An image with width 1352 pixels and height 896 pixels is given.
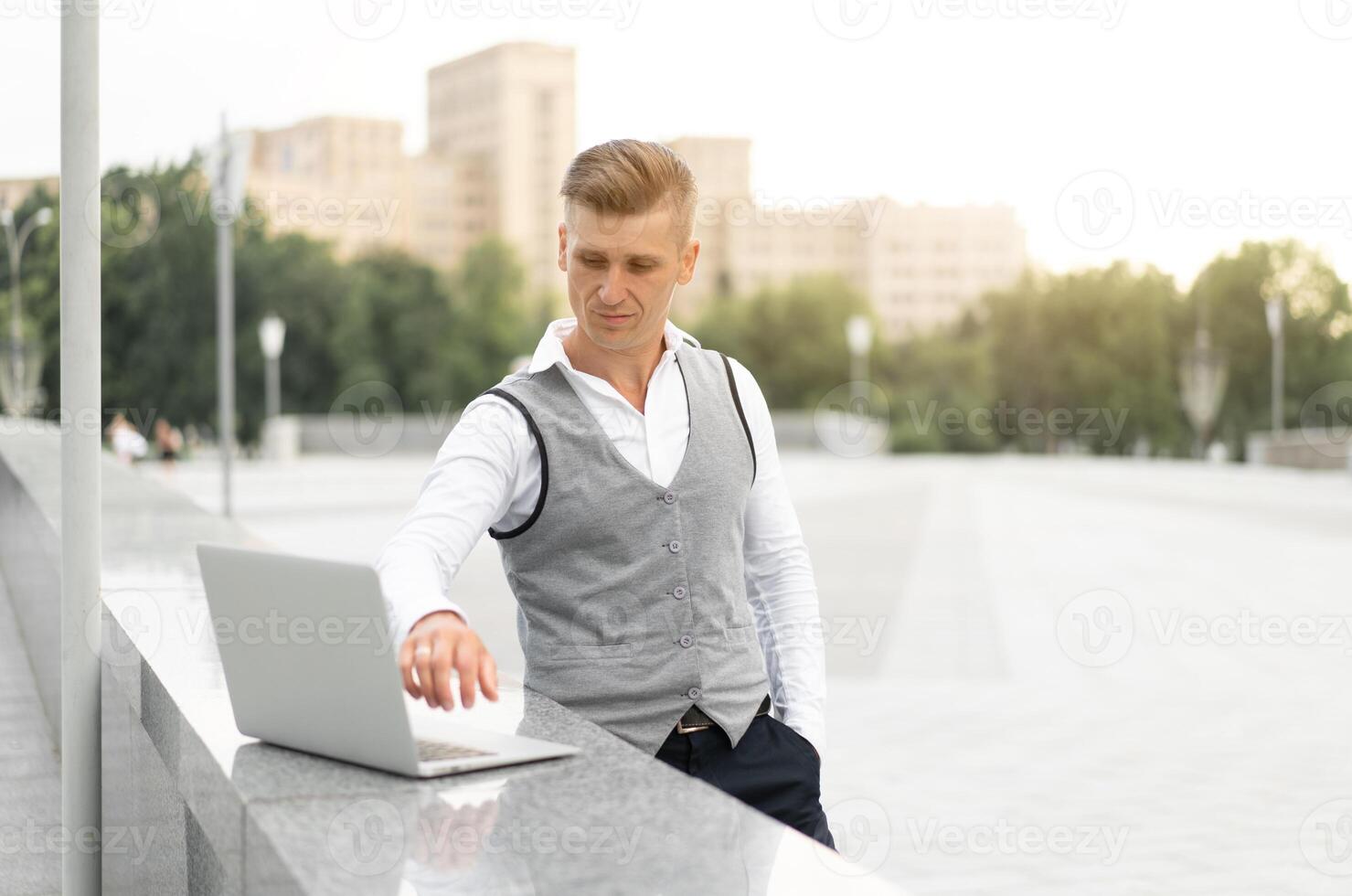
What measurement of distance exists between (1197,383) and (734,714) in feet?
236

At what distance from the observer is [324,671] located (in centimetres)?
185

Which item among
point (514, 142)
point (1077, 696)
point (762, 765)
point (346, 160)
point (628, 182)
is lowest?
point (1077, 696)

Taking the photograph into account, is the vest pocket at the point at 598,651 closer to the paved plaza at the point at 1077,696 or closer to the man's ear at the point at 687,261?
the man's ear at the point at 687,261

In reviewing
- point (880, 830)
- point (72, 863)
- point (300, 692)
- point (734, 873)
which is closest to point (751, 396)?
point (300, 692)

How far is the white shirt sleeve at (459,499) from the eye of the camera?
215 centimetres

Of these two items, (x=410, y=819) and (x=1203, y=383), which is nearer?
(x=410, y=819)

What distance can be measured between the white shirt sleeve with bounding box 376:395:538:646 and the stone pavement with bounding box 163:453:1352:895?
3.05 metres

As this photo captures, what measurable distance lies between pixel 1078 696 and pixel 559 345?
6359 mm

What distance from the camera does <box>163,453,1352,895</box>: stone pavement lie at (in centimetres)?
533

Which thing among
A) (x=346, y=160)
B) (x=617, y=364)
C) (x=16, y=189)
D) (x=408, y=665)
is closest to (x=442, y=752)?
(x=408, y=665)

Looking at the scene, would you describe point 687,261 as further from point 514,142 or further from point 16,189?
point 514,142

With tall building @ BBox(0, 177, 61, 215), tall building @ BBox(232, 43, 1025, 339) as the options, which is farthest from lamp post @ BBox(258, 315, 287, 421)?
tall building @ BBox(232, 43, 1025, 339)

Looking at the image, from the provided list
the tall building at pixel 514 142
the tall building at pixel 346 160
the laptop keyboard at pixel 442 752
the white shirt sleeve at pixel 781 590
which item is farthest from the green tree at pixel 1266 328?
the tall building at pixel 514 142

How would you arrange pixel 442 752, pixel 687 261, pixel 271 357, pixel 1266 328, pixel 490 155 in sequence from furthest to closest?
1. pixel 490 155
2. pixel 1266 328
3. pixel 271 357
4. pixel 687 261
5. pixel 442 752
